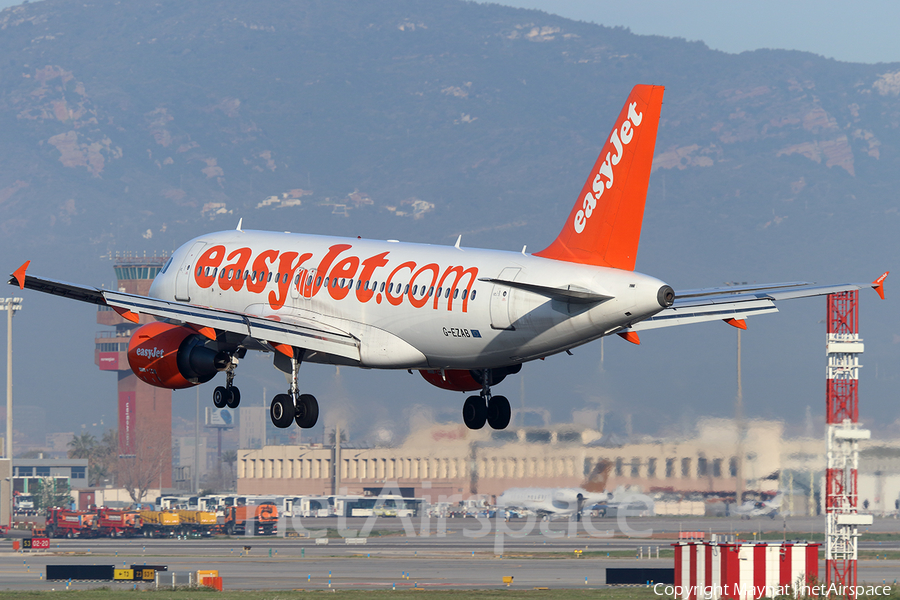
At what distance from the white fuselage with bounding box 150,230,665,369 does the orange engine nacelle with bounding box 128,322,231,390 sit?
2267mm

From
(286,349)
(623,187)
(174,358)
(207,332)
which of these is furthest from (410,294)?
(174,358)

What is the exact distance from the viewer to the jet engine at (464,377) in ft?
164

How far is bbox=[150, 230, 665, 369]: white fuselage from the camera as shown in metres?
42.1

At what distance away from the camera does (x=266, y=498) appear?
171 m

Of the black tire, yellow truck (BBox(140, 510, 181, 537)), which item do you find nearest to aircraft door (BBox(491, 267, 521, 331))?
the black tire

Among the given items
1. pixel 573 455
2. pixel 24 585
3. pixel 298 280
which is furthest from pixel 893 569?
pixel 298 280

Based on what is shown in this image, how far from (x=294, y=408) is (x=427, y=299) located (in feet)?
20.5

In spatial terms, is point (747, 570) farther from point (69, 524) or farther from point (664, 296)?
point (69, 524)

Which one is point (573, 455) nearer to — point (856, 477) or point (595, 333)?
point (856, 477)

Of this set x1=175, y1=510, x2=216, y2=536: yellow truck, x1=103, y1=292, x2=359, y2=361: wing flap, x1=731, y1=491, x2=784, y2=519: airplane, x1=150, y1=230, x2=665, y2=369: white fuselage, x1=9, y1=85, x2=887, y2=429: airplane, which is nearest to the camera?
x1=9, y1=85, x2=887, y2=429: airplane

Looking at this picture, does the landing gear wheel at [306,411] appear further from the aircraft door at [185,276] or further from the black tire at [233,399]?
the aircraft door at [185,276]

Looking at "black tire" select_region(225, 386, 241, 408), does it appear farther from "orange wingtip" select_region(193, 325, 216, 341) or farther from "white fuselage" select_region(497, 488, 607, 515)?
"white fuselage" select_region(497, 488, 607, 515)

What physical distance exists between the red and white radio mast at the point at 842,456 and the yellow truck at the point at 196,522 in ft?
285

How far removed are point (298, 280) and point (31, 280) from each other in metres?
10.5
